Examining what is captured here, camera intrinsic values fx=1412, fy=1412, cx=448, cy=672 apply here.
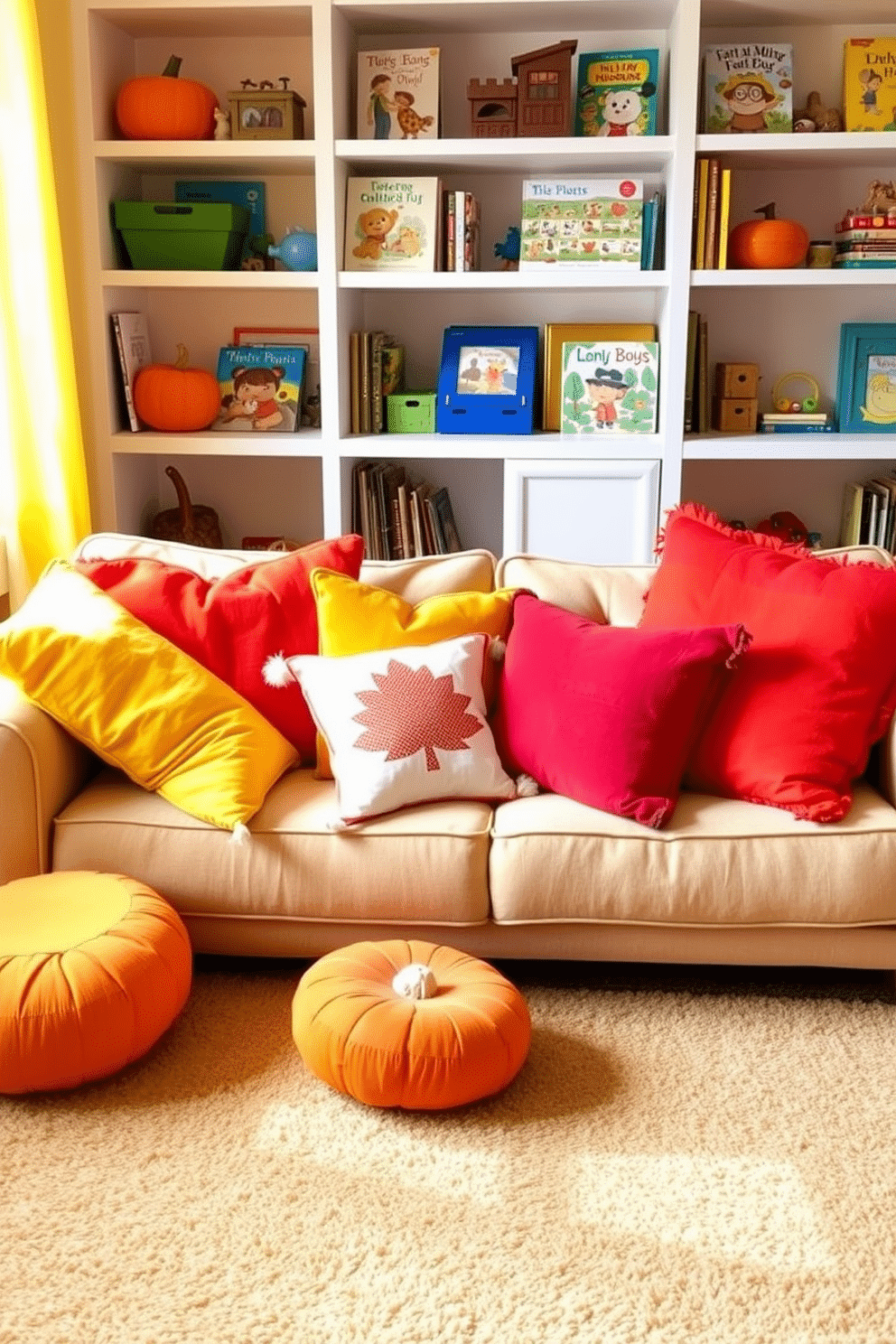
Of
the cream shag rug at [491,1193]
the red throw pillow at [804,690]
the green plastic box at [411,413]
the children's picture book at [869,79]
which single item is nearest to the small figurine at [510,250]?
the green plastic box at [411,413]

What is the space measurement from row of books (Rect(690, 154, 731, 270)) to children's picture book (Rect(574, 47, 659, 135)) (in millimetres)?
197

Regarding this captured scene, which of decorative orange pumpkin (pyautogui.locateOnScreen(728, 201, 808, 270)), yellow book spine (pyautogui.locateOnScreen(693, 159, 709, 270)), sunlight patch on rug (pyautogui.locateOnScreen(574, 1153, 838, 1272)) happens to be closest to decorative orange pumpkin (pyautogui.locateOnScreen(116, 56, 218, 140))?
yellow book spine (pyautogui.locateOnScreen(693, 159, 709, 270))

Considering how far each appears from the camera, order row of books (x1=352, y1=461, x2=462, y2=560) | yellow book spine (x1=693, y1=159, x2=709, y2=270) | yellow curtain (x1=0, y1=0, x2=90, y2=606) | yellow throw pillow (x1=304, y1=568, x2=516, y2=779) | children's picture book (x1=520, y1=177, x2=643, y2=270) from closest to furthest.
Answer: yellow throw pillow (x1=304, y1=568, x2=516, y2=779)
yellow curtain (x1=0, y1=0, x2=90, y2=606)
yellow book spine (x1=693, y1=159, x2=709, y2=270)
children's picture book (x1=520, y1=177, x2=643, y2=270)
row of books (x1=352, y1=461, x2=462, y2=560)

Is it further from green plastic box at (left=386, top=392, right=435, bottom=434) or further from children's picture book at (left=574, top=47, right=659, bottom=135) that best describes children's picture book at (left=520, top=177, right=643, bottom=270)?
green plastic box at (left=386, top=392, right=435, bottom=434)

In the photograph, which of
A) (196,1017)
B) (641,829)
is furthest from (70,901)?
(641,829)

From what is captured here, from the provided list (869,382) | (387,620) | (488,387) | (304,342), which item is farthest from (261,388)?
(869,382)

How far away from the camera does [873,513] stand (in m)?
3.76

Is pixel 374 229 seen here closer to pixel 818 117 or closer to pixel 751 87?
pixel 751 87

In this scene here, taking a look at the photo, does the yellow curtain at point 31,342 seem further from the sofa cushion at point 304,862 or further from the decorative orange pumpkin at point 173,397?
the sofa cushion at point 304,862

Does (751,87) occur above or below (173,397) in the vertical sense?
above

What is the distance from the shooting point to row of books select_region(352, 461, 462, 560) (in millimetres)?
3832

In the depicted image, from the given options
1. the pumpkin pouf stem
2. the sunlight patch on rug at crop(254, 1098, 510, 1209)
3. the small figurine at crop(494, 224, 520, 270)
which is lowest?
the sunlight patch on rug at crop(254, 1098, 510, 1209)

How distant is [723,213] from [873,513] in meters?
0.88

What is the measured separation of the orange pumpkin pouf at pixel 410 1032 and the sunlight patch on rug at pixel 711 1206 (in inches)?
7.8
